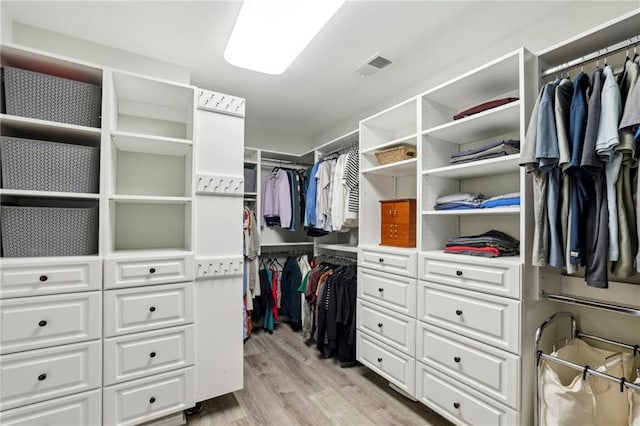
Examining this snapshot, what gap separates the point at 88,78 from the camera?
1.71 metres

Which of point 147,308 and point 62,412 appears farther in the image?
point 147,308

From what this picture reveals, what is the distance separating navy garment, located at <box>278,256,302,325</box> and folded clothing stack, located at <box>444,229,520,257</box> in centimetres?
199

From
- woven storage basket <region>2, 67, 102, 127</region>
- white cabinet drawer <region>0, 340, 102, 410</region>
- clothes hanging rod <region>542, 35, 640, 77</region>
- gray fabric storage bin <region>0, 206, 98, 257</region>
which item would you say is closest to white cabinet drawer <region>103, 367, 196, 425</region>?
white cabinet drawer <region>0, 340, 102, 410</region>

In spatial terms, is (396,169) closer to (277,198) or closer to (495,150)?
(495,150)

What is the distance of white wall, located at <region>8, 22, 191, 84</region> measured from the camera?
183cm

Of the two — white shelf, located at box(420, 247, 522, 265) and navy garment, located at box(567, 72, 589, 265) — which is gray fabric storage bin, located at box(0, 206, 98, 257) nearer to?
white shelf, located at box(420, 247, 522, 265)

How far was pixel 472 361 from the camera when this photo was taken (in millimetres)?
1585

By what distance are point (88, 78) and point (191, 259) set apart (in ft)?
4.00

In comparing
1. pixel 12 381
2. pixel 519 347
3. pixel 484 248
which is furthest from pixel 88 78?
pixel 519 347

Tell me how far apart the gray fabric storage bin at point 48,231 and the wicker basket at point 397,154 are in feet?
6.51

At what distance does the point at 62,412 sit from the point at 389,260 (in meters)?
2.01

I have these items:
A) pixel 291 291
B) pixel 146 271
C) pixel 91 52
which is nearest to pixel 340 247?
pixel 291 291

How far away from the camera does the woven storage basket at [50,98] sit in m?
1.48

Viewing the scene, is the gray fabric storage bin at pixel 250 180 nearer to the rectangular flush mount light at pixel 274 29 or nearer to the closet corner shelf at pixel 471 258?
the rectangular flush mount light at pixel 274 29
